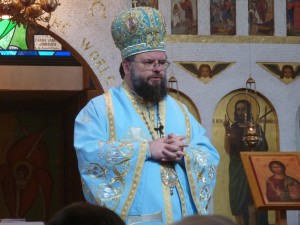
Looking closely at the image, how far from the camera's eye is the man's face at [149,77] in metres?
7.42

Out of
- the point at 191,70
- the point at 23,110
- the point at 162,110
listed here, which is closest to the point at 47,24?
the point at 191,70

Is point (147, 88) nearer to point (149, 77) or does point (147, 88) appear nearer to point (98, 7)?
point (149, 77)

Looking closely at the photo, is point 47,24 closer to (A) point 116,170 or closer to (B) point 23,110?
(A) point 116,170

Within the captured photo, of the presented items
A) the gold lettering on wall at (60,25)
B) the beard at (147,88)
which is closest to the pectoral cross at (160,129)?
the beard at (147,88)

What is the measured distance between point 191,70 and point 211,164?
256 inches

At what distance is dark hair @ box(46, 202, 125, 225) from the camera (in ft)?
13.5

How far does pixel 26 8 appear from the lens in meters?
12.6

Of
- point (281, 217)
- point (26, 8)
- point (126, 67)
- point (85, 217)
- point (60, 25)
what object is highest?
point (26, 8)

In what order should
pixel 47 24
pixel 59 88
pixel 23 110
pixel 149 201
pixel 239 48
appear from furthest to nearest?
pixel 23 110 < pixel 59 88 < pixel 239 48 < pixel 47 24 < pixel 149 201

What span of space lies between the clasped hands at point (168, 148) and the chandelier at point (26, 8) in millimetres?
5554

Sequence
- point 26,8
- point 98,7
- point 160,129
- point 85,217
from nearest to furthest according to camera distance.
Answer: point 85,217 < point 160,129 < point 26,8 < point 98,7

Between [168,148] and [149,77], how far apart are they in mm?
516

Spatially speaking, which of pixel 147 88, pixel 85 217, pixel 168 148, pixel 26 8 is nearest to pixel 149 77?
pixel 147 88

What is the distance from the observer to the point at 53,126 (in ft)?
67.5
